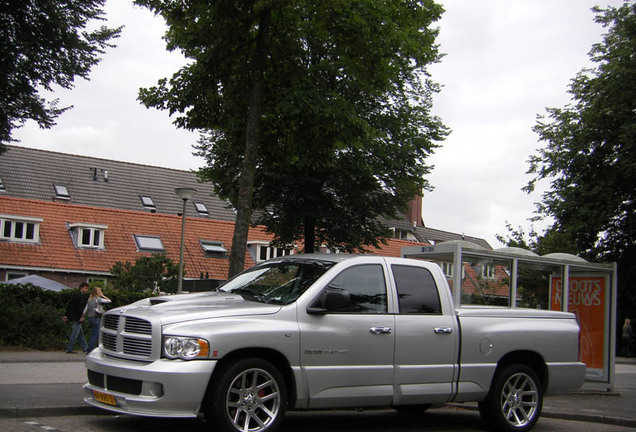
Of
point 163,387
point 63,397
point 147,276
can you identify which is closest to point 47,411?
point 63,397

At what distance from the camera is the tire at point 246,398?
750 cm

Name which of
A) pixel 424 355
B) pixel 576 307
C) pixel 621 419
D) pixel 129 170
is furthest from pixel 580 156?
pixel 129 170

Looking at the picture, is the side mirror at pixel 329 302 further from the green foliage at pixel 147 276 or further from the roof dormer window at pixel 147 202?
the roof dormer window at pixel 147 202

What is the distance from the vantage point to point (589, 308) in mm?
15531

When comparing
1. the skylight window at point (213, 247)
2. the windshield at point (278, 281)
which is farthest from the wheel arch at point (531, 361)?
the skylight window at point (213, 247)

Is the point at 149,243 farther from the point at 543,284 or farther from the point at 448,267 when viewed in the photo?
the point at 448,267

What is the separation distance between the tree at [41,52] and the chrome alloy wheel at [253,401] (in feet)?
40.7

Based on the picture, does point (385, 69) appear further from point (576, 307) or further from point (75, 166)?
point (75, 166)

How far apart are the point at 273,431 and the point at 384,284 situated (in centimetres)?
216

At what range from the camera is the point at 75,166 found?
56.3 m

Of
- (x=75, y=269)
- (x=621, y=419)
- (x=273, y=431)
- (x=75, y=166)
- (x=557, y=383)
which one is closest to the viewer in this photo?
(x=273, y=431)

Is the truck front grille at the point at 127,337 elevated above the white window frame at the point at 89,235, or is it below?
below

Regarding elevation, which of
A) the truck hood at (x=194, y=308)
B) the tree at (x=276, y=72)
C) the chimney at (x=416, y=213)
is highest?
the chimney at (x=416, y=213)

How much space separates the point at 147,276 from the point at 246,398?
2786 centimetres
